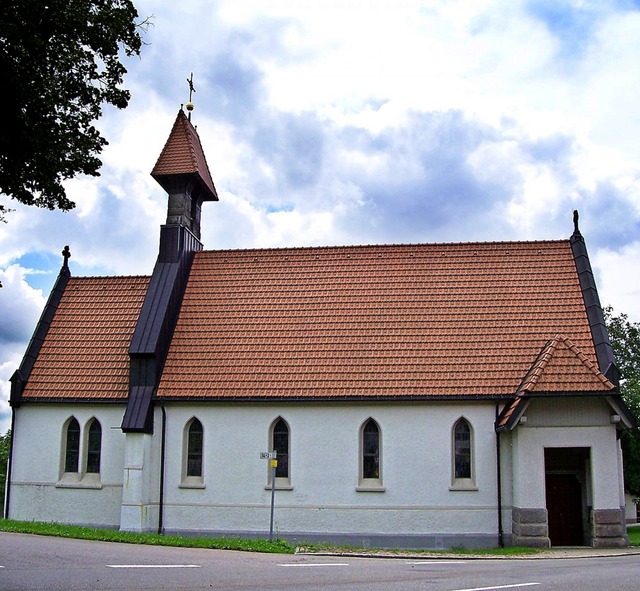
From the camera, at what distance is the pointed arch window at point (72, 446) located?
2631 centimetres

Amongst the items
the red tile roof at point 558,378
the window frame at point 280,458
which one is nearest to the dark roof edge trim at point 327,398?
the window frame at point 280,458

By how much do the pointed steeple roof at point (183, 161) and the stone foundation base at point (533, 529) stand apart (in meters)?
16.3

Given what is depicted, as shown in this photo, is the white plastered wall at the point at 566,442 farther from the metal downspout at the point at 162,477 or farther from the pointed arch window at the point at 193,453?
the metal downspout at the point at 162,477

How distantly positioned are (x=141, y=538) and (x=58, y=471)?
573cm

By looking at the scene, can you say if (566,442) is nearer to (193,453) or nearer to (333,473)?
(333,473)

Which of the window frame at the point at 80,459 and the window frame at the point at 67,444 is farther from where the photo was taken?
the window frame at the point at 67,444

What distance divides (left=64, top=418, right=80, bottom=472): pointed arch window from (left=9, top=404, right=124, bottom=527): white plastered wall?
0.18m

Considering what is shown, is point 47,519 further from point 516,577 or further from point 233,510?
point 516,577

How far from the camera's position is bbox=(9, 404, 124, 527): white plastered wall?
83.9 ft

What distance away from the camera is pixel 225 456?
24.8 m

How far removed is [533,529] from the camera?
2191 cm

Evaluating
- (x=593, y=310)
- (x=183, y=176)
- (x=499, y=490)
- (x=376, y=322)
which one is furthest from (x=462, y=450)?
(x=183, y=176)

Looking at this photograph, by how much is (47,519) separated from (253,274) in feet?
34.5

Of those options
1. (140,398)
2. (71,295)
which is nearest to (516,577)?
(140,398)
